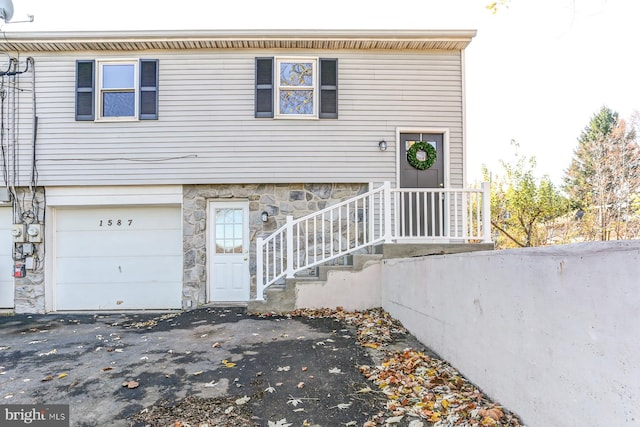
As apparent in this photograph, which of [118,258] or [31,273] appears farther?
[118,258]

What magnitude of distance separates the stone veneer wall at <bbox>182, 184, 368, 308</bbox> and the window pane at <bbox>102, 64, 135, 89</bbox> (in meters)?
2.16

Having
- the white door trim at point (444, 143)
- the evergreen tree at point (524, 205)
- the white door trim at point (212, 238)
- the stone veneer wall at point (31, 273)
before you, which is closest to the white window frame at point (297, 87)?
the white door trim at point (444, 143)

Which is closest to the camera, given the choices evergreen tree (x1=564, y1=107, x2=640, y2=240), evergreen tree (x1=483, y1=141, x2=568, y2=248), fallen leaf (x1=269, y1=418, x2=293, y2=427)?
fallen leaf (x1=269, y1=418, x2=293, y2=427)

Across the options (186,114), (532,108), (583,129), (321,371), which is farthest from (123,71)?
(583,129)

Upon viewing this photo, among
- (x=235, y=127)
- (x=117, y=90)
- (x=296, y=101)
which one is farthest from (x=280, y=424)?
(x=117, y=90)

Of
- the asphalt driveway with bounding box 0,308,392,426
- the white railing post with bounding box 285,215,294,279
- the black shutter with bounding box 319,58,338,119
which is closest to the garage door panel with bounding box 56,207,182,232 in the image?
the asphalt driveway with bounding box 0,308,392,426

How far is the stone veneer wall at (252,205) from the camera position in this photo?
633cm

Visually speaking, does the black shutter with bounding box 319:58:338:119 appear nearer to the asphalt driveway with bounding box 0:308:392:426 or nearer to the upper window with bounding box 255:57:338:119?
the upper window with bounding box 255:57:338:119

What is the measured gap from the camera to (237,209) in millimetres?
6578

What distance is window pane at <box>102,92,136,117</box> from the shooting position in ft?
21.3

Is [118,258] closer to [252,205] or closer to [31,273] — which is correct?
[31,273]

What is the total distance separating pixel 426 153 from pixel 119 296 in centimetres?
612

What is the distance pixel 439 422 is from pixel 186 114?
6.10 meters

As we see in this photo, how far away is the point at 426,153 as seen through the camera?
6.50 metres
